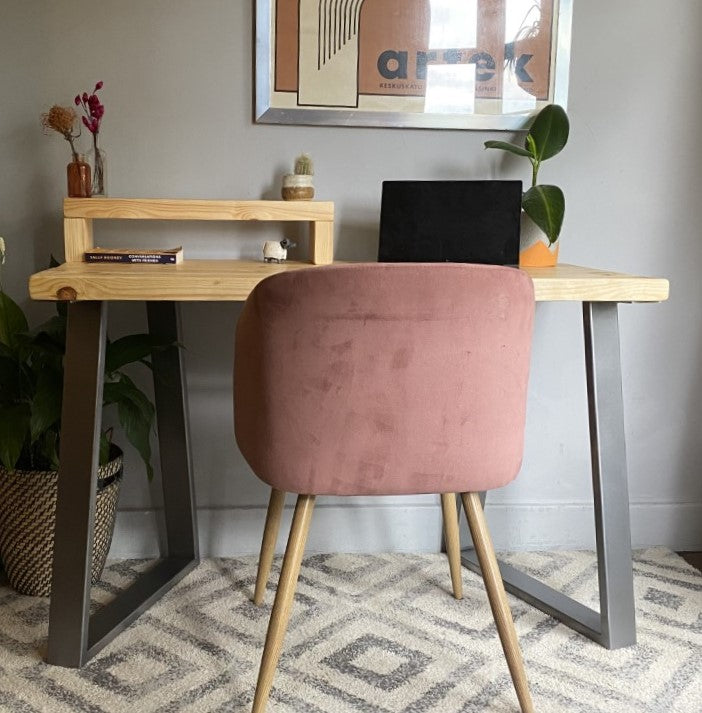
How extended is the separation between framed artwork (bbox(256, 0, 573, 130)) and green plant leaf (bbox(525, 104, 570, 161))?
0.36 ft

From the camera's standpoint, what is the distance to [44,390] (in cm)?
169

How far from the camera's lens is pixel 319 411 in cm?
133

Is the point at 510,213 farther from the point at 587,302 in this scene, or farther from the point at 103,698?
the point at 103,698

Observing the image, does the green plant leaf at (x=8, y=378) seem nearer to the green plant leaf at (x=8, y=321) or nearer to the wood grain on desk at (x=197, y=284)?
the green plant leaf at (x=8, y=321)

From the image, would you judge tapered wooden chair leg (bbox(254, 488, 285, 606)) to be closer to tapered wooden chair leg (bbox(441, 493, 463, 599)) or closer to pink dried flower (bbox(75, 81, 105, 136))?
tapered wooden chair leg (bbox(441, 493, 463, 599))

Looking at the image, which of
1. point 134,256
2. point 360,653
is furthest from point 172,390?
point 360,653

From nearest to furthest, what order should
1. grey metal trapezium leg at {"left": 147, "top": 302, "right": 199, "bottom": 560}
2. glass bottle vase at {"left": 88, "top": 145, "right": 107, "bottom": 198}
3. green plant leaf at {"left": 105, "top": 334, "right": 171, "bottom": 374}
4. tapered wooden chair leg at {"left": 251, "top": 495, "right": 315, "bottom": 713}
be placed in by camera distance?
1. tapered wooden chair leg at {"left": 251, "top": 495, "right": 315, "bottom": 713}
2. green plant leaf at {"left": 105, "top": 334, "right": 171, "bottom": 374}
3. glass bottle vase at {"left": 88, "top": 145, "right": 107, "bottom": 198}
4. grey metal trapezium leg at {"left": 147, "top": 302, "right": 199, "bottom": 560}

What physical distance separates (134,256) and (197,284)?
338 mm

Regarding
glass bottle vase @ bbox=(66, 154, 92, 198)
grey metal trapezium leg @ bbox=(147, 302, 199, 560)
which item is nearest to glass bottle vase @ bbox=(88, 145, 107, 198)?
glass bottle vase @ bbox=(66, 154, 92, 198)

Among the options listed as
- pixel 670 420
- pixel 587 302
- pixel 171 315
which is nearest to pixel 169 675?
pixel 171 315

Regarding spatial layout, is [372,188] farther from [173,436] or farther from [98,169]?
[173,436]

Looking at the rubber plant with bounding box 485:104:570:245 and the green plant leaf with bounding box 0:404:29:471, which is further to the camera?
the rubber plant with bounding box 485:104:570:245

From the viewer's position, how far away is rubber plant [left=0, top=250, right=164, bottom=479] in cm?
170

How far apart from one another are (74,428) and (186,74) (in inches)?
35.5
